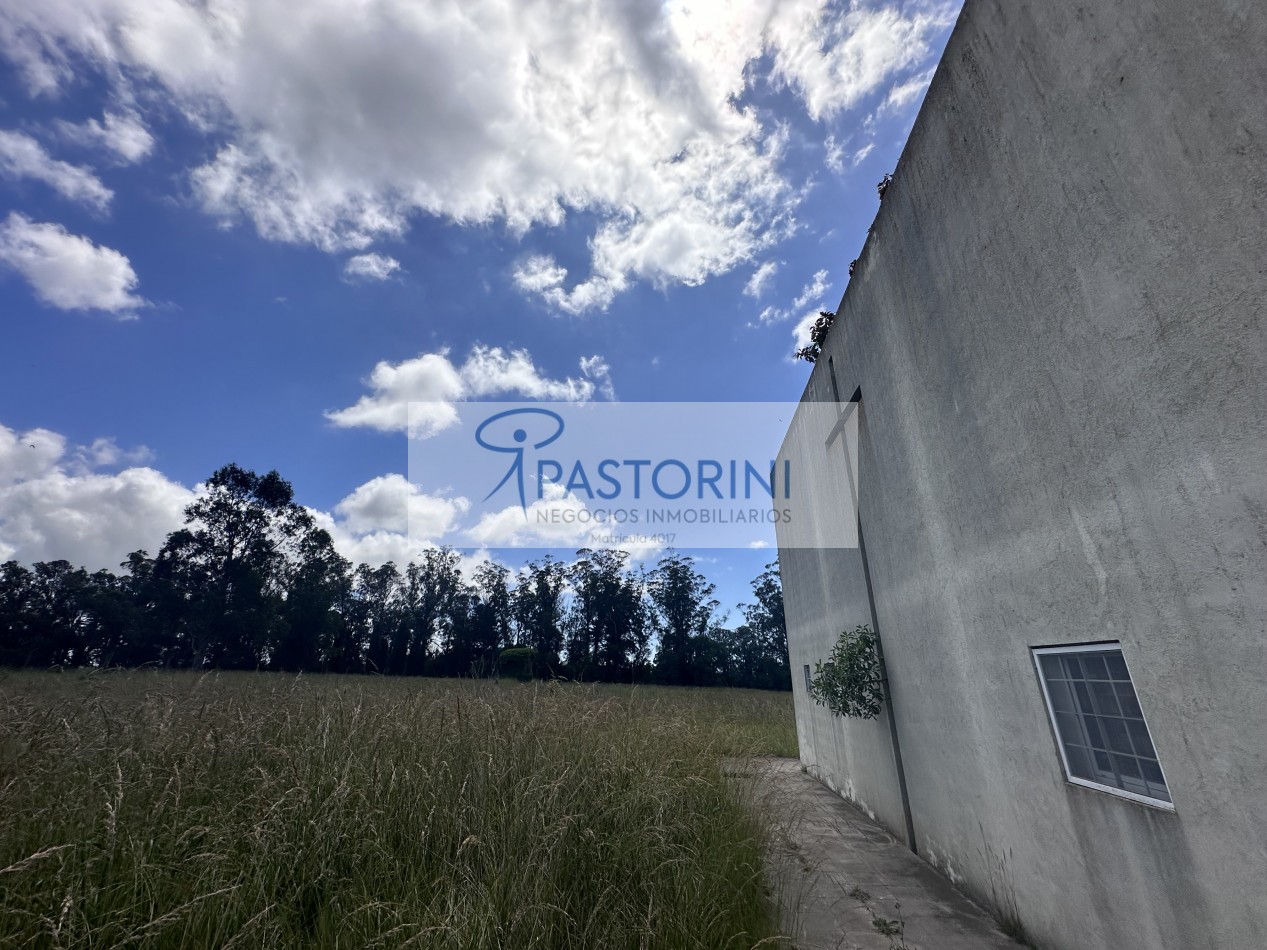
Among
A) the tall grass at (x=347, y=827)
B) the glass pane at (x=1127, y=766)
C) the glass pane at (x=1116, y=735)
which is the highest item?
the glass pane at (x=1116, y=735)

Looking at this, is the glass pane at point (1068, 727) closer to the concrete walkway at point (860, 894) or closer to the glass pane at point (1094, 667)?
the glass pane at point (1094, 667)

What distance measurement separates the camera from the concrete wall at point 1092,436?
5.85 feet

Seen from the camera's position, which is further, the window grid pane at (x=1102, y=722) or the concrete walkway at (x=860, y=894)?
the concrete walkway at (x=860, y=894)

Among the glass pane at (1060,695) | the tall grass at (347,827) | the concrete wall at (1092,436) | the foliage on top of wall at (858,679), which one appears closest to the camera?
the concrete wall at (1092,436)

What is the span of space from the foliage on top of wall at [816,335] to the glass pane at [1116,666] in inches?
259

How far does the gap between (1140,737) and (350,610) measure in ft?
142

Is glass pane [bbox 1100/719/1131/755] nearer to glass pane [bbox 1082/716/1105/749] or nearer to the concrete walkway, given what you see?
glass pane [bbox 1082/716/1105/749]

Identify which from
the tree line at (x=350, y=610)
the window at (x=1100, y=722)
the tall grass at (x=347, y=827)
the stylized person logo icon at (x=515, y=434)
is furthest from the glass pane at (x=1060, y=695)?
the tree line at (x=350, y=610)

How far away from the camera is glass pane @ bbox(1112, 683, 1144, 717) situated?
2345 mm

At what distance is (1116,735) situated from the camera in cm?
247

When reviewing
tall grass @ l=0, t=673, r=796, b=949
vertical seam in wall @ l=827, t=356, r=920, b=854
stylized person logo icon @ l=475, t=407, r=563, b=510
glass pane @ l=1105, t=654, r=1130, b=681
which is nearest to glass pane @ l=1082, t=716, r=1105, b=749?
glass pane @ l=1105, t=654, r=1130, b=681

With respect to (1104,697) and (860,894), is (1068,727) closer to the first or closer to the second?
(1104,697)

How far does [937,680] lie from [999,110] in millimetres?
3841

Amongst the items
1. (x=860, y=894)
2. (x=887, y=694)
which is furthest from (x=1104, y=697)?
(x=887, y=694)
